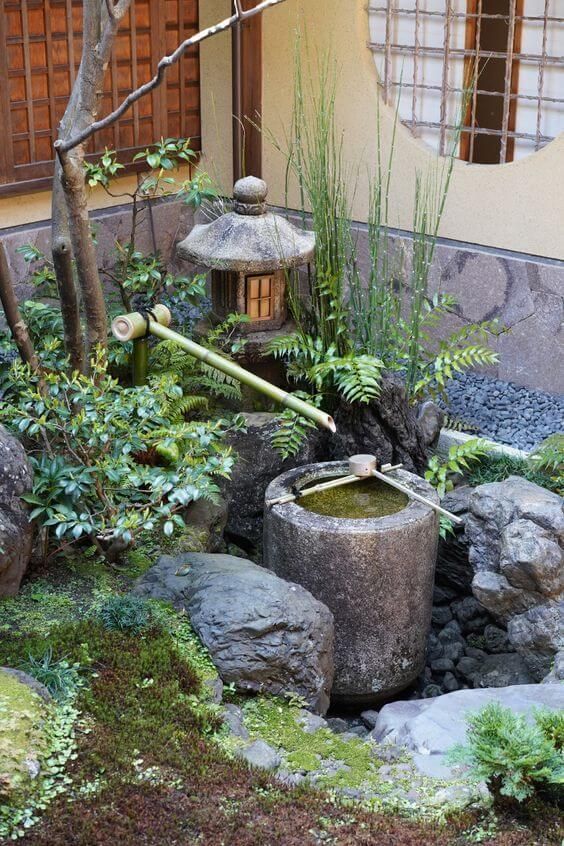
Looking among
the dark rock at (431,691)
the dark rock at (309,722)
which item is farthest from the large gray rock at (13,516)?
the dark rock at (431,691)

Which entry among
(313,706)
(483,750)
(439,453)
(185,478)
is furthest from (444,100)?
(483,750)

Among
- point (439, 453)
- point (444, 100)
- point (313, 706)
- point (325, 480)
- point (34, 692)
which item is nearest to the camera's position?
point (34, 692)

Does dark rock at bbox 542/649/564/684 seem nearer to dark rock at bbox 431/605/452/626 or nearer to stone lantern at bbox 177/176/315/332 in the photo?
dark rock at bbox 431/605/452/626

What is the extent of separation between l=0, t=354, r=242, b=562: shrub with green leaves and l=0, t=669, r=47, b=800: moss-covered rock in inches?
26.1

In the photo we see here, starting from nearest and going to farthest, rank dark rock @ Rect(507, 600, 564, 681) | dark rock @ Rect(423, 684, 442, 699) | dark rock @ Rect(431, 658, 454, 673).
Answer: dark rock @ Rect(507, 600, 564, 681) < dark rock @ Rect(423, 684, 442, 699) < dark rock @ Rect(431, 658, 454, 673)

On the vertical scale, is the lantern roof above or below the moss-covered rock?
above

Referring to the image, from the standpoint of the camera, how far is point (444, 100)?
607 cm

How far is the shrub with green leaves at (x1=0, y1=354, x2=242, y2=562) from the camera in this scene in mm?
3549

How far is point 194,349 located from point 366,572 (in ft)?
3.55

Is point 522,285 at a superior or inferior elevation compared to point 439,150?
inferior

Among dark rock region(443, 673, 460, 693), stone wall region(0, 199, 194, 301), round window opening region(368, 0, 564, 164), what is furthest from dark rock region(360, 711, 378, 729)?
round window opening region(368, 0, 564, 164)

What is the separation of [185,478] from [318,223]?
199cm

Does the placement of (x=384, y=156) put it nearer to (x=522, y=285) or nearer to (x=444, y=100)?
(x=444, y=100)

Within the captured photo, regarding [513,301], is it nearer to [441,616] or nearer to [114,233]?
[441,616]
